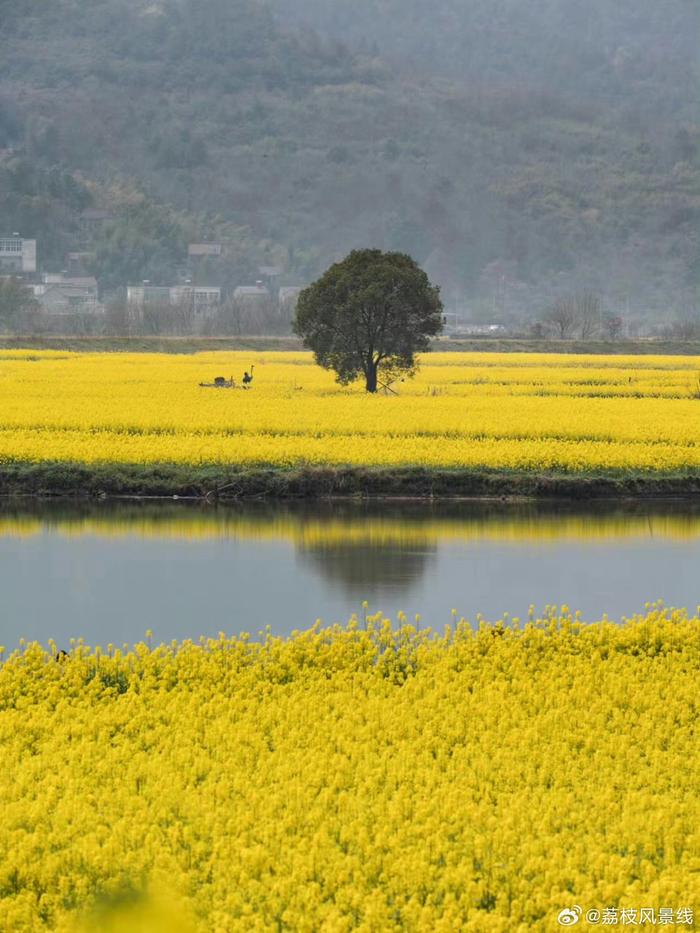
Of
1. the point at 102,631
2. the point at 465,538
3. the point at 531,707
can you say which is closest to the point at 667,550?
the point at 465,538

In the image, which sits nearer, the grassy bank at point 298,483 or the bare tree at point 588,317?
the grassy bank at point 298,483

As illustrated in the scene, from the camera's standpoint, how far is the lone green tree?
40.7 meters

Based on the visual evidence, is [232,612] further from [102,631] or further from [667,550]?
[667,550]

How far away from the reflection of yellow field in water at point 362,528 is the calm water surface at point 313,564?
4 centimetres

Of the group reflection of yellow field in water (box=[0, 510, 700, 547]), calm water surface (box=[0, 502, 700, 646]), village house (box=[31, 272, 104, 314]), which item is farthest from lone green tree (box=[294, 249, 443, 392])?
village house (box=[31, 272, 104, 314])

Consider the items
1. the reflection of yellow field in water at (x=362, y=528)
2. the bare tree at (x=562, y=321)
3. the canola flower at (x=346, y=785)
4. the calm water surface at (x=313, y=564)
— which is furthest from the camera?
the bare tree at (x=562, y=321)

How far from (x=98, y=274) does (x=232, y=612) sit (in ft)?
594

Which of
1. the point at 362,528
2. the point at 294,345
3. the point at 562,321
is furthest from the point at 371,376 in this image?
the point at 562,321

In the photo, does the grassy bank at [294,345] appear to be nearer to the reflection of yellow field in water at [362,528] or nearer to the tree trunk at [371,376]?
the tree trunk at [371,376]

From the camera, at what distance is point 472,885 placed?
28.0ft

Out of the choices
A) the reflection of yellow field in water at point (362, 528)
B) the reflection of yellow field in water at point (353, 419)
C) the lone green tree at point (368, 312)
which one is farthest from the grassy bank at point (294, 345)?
the reflection of yellow field in water at point (362, 528)

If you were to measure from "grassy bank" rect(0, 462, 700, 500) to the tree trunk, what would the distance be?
16.1m
